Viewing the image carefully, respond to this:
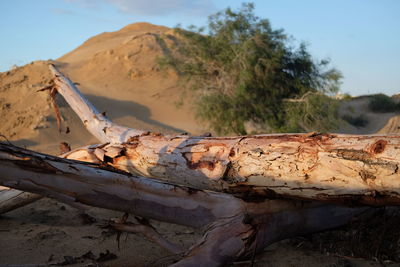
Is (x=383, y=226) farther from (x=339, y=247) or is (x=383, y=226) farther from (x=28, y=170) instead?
(x=28, y=170)

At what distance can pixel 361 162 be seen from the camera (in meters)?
2.79

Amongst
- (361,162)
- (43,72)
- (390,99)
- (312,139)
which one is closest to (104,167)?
(312,139)

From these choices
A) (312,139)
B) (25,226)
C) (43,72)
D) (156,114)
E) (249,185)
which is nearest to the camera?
(312,139)

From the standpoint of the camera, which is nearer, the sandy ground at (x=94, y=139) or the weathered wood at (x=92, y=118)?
the sandy ground at (x=94, y=139)

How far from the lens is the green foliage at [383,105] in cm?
2319

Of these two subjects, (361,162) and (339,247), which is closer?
(361,162)

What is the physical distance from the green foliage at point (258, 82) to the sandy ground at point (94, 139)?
210 cm

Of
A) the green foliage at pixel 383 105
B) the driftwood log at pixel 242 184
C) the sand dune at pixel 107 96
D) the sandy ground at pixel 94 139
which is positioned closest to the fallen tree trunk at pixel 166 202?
the driftwood log at pixel 242 184

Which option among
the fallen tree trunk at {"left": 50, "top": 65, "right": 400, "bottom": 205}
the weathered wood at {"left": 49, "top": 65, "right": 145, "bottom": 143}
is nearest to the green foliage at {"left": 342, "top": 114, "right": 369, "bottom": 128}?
the weathered wood at {"left": 49, "top": 65, "right": 145, "bottom": 143}

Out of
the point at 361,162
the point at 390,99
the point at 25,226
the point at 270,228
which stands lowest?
the point at 25,226

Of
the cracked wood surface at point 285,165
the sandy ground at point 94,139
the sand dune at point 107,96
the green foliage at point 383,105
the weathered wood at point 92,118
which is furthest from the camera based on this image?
the green foliage at point 383,105

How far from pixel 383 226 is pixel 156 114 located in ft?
57.5

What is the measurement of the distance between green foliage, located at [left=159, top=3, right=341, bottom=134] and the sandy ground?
6.88 ft

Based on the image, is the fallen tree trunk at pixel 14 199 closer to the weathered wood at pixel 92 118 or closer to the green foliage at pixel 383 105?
the weathered wood at pixel 92 118
